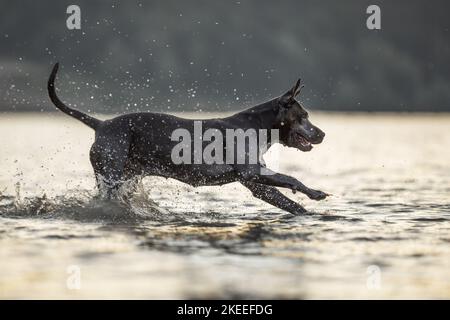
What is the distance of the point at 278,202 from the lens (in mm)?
11445

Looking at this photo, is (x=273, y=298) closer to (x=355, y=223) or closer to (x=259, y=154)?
(x=355, y=223)

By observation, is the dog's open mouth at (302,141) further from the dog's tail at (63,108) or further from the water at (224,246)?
the dog's tail at (63,108)

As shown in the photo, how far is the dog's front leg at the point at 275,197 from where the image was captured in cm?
1141

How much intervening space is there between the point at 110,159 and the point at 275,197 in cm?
227

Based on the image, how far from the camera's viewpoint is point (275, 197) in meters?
11.5

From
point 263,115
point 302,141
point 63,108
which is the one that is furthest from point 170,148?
point 302,141

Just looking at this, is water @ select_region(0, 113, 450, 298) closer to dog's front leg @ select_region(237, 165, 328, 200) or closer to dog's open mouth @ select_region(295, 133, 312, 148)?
dog's front leg @ select_region(237, 165, 328, 200)

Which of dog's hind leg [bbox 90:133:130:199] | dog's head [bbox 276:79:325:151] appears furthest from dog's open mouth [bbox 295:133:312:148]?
dog's hind leg [bbox 90:133:130:199]

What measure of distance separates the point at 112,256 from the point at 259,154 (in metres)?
3.73

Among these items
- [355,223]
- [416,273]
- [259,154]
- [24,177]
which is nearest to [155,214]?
[259,154]

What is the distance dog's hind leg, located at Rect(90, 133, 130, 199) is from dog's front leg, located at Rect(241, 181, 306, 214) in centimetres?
164

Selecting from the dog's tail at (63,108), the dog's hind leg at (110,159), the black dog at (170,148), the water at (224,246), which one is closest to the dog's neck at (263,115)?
the black dog at (170,148)

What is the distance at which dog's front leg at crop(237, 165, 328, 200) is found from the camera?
10.7 meters

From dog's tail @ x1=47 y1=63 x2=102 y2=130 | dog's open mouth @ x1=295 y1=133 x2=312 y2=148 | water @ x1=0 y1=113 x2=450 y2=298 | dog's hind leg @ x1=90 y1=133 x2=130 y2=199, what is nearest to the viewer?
water @ x1=0 y1=113 x2=450 y2=298
